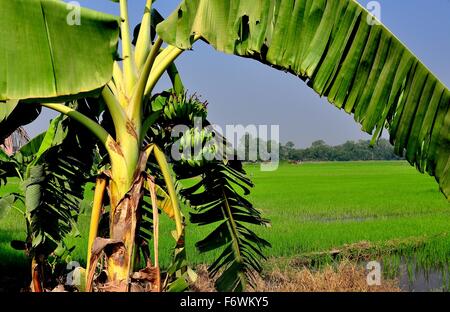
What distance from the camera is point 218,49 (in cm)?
180

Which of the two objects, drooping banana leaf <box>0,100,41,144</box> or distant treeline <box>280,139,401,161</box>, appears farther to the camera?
distant treeline <box>280,139,401,161</box>

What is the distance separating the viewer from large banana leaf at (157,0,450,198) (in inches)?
73.5

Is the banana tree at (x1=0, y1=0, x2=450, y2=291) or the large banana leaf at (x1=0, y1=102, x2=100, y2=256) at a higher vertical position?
the banana tree at (x1=0, y1=0, x2=450, y2=291)

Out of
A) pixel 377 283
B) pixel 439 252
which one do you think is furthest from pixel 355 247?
pixel 377 283

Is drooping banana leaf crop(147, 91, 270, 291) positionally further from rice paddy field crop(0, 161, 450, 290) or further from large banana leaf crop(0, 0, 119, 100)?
large banana leaf crop(0, 0, 119, 100)

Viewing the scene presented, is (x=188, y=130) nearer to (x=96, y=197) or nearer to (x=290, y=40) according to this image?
(x=96, y=197)

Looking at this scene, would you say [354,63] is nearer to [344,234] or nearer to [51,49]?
[51,49]

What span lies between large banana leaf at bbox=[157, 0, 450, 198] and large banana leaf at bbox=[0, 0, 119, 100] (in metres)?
0.36

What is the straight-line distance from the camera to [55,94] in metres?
1.63

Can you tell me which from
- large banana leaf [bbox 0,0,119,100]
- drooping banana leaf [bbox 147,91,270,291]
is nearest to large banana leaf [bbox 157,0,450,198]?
large banana leaf [bbox 0,0,119,100]

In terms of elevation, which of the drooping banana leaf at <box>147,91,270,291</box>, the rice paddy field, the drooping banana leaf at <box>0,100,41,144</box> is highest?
the drooping banana leaf at <box>0,100,41,144</box>

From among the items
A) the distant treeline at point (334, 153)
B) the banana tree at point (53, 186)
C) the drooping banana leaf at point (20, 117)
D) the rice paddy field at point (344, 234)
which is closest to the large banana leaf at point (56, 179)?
the banana tree at point (53, 186)

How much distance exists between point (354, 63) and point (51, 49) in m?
1.07

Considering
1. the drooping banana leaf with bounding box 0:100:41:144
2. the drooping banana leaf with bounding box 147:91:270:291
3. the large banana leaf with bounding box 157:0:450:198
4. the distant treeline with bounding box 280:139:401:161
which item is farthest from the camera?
the distant treeline with bounding box 280:139:401:161
